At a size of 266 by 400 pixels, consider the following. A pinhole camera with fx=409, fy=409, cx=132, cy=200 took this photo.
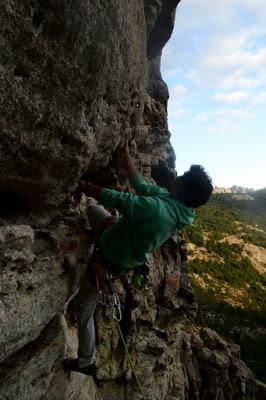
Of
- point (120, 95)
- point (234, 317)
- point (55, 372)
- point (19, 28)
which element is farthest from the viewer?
point (234, 317)

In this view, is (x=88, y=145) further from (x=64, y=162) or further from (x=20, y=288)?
(x=20, y=288)

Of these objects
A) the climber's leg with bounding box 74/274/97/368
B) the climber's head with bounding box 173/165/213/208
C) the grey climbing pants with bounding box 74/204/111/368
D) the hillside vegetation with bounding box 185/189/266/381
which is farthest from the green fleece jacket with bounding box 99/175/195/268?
the hillside vegetation with bounding box 185/189/266/381

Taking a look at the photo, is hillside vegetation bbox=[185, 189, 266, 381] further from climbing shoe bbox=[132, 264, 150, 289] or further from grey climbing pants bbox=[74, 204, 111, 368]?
grey climbing pants bbox=[74, 204, 111, 368]

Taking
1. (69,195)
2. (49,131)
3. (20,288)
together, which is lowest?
(20,288)

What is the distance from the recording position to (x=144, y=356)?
32.0 ft

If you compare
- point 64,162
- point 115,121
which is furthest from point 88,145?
point 115,121

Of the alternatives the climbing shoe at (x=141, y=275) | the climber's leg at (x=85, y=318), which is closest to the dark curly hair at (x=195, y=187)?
the climbing shoe at (x=141, y=275)

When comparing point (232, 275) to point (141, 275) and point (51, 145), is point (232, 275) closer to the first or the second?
point (141, 275)

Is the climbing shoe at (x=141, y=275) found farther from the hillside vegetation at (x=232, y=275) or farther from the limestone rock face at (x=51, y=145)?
the hillside vegetation at (x=232, y=275)

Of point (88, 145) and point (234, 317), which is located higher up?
point (88, 145)

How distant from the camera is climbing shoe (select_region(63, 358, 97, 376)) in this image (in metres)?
6.20

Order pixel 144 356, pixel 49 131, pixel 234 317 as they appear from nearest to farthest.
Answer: pixel 49 131 → pixel 144 356 → pixel 234 317

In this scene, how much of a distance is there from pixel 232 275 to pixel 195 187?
142 feet

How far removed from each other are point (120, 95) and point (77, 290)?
2.87 m
